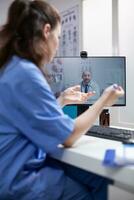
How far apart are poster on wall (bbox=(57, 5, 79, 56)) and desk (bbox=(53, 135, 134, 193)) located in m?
2.12

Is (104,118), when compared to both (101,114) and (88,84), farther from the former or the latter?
→ (88,84)

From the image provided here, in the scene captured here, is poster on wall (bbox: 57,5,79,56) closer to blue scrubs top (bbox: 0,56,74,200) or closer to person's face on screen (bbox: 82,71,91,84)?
person's face on screen (bbox: 82,71,91,84)

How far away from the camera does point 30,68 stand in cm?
107

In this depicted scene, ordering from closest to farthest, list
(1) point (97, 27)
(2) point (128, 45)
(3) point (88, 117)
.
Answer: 1. (3) point (88, 117)
2. (2) point (128, 45)
3. (1) point (97, 27)

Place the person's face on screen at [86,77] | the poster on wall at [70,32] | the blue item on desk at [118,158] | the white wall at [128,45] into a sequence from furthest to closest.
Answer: the poster on wall at [70,32], the white wall at [128,45], the person's face on screen at [86,77], the blue item on desk at [118,158]

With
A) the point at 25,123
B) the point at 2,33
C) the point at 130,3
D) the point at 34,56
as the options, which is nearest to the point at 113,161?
the point at 25,123

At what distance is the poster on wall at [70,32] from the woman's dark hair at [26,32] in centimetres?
207

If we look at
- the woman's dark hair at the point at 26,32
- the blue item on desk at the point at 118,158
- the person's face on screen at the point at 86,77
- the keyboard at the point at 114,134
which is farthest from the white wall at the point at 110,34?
the blue item on desk at the point at 118,158

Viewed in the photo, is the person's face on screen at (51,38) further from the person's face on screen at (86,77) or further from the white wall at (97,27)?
the white wall at (97,27)

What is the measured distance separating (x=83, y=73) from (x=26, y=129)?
1.00 m

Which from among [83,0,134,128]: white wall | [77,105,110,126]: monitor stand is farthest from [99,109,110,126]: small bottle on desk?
[83,0,134,128]: white wall

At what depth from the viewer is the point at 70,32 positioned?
3.33 m

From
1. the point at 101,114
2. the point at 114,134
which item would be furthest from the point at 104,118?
the point at 114,134

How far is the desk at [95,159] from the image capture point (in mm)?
862
